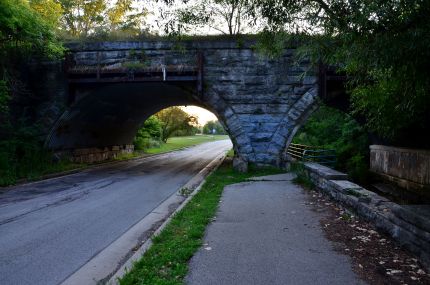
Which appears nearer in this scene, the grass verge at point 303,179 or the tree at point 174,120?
the grass verge at point 303,179

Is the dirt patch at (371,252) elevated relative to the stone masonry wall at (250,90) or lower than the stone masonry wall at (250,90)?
lower

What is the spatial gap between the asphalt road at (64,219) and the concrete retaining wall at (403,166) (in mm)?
8097

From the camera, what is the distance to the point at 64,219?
829 cm

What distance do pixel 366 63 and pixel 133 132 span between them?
24058mm

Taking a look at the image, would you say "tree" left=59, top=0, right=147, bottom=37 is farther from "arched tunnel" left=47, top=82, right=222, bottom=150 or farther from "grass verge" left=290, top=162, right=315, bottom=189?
"grass verge" left=290, top=162, right=315, bottom=189

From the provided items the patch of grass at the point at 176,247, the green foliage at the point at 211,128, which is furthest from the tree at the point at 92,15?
the green foliage at the point at 211,128

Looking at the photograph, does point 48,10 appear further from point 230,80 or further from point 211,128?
point 211,128

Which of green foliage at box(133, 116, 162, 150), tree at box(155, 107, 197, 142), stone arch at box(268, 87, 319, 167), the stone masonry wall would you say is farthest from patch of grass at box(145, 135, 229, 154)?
stone arch at box(268, 87, 319, 167)

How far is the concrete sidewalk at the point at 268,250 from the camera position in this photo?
4.61m

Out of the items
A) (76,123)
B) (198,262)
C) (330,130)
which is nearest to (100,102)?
(76,123)

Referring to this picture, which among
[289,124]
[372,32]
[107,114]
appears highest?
[372,32]

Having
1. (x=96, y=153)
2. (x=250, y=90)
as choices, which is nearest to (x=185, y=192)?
(x=250, y=90)

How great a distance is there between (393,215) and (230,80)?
39.2 ft

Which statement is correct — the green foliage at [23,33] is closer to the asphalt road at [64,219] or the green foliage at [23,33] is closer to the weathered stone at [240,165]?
the asphalt road at [64,219]
